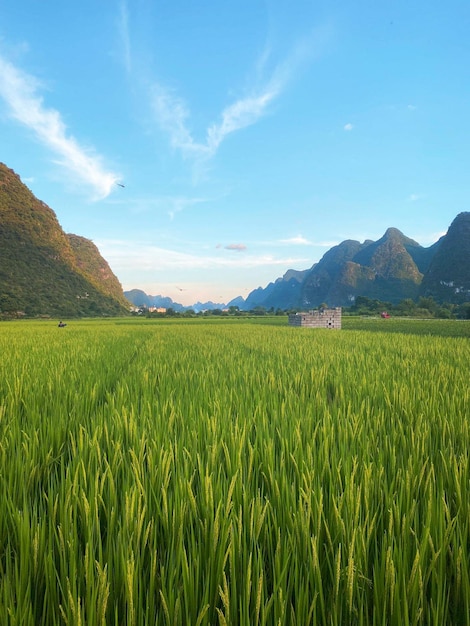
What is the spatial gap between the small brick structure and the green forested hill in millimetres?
47400

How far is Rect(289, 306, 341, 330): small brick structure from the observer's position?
23.0m

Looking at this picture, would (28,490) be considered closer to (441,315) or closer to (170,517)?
(170,517)

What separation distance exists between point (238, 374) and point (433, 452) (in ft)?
7.91

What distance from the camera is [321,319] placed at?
77.2 ft

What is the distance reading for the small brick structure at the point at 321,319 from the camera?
23.0 m

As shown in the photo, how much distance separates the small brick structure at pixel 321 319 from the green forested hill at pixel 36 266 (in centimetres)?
4740

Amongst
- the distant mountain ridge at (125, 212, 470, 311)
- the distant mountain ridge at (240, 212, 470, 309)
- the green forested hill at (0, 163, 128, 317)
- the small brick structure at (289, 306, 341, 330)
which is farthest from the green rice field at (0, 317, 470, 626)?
the distant mountain ridge at (240, 212, 470, 309)

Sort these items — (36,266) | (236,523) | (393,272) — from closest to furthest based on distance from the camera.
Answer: (236,523) → (36,266) → (393,272)

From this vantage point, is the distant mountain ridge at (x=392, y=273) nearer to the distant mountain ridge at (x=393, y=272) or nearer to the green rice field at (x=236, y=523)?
the distant mountain ridge at (x=393, y=272)

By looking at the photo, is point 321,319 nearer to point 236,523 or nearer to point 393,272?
point 236,523

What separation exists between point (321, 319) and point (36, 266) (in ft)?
209

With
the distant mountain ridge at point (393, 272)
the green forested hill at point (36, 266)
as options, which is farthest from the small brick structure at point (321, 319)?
the distant mountain ridge at point (393, 272)

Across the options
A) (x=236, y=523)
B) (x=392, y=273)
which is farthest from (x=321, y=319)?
(x=392, y=273)

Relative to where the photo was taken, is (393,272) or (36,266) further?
(393,272)
